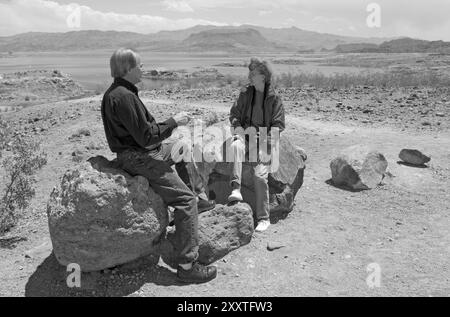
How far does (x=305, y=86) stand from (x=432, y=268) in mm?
15932

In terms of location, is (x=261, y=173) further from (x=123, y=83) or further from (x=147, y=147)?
(x=123, y=83)

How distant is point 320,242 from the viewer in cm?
584

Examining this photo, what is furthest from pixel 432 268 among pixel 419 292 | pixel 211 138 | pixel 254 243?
pixel 211 138

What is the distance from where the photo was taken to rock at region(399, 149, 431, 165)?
8.55m

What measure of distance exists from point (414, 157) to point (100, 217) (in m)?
6.22

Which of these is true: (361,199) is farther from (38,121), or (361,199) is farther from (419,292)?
(38,121)

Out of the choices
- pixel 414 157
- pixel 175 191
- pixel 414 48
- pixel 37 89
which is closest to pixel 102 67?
pixel 37 89

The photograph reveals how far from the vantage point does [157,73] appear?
129 feet

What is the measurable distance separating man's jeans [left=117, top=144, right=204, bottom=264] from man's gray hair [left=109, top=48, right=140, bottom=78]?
2.65 feet

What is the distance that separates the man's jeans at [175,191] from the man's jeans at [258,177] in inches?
51.6

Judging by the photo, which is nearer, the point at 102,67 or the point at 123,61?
the point at 123,61

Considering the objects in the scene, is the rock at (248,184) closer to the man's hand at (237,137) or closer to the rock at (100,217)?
the man's hand at (237,137)

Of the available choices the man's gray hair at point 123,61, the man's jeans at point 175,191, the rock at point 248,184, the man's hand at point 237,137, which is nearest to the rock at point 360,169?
the rock at point 248,184

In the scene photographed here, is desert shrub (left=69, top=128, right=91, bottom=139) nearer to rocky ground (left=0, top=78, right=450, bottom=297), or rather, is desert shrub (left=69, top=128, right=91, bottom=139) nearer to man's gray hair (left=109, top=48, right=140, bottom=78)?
rocky ground (left=0, top=78, right=450, bottom=297)
